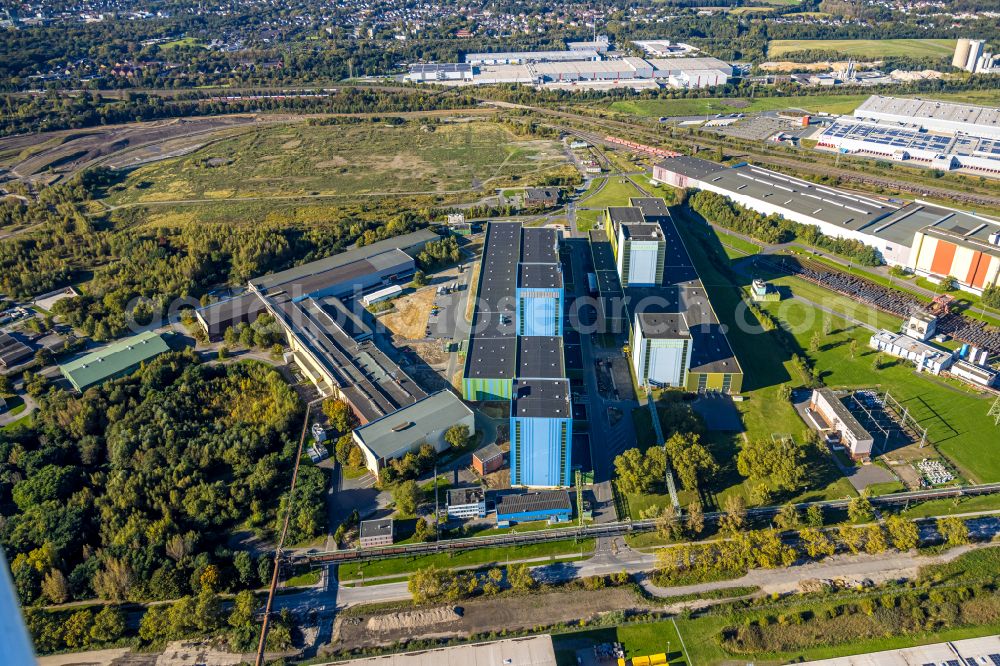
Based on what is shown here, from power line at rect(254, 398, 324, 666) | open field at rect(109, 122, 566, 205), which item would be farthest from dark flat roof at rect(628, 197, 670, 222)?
power line at rect(254, 398, 324, 666)

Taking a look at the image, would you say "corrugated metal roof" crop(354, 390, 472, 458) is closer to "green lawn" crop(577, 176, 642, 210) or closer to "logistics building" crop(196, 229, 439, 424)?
"logistics building" crop(196, 229, 439, 424)

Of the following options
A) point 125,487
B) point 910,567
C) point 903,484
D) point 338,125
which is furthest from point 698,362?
point 338,125

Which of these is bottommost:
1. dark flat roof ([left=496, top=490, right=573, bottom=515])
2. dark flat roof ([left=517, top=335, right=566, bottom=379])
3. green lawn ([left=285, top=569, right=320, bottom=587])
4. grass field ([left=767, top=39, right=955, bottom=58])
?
green lawn ([left=285, top=569, right=320, bottom=587])

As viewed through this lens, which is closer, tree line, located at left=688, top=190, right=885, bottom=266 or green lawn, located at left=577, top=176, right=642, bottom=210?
tree line, located at left=688, top=190, right=885, bottom=266

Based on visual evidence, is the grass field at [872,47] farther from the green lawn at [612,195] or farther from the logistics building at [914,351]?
the logistics building at [914,351]

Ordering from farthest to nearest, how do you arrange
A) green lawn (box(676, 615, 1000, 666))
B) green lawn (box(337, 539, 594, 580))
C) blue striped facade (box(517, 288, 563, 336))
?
1. blue striped facade (box(517, 288, 563, 336))
2. green lawn (box(337, 539, 594, 580))
3. green lawn (box(676, 615, 1000, 666))

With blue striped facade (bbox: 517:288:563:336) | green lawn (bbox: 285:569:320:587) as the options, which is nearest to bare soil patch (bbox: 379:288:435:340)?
blue striped facade (bbox: 517:288:563:336)

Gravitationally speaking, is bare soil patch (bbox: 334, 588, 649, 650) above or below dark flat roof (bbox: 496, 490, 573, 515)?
below

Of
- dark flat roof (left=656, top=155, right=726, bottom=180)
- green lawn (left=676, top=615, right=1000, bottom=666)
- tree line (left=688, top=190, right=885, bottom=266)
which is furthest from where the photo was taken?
dark flat roof (left=656, top=155, right=726, bottom=180)
